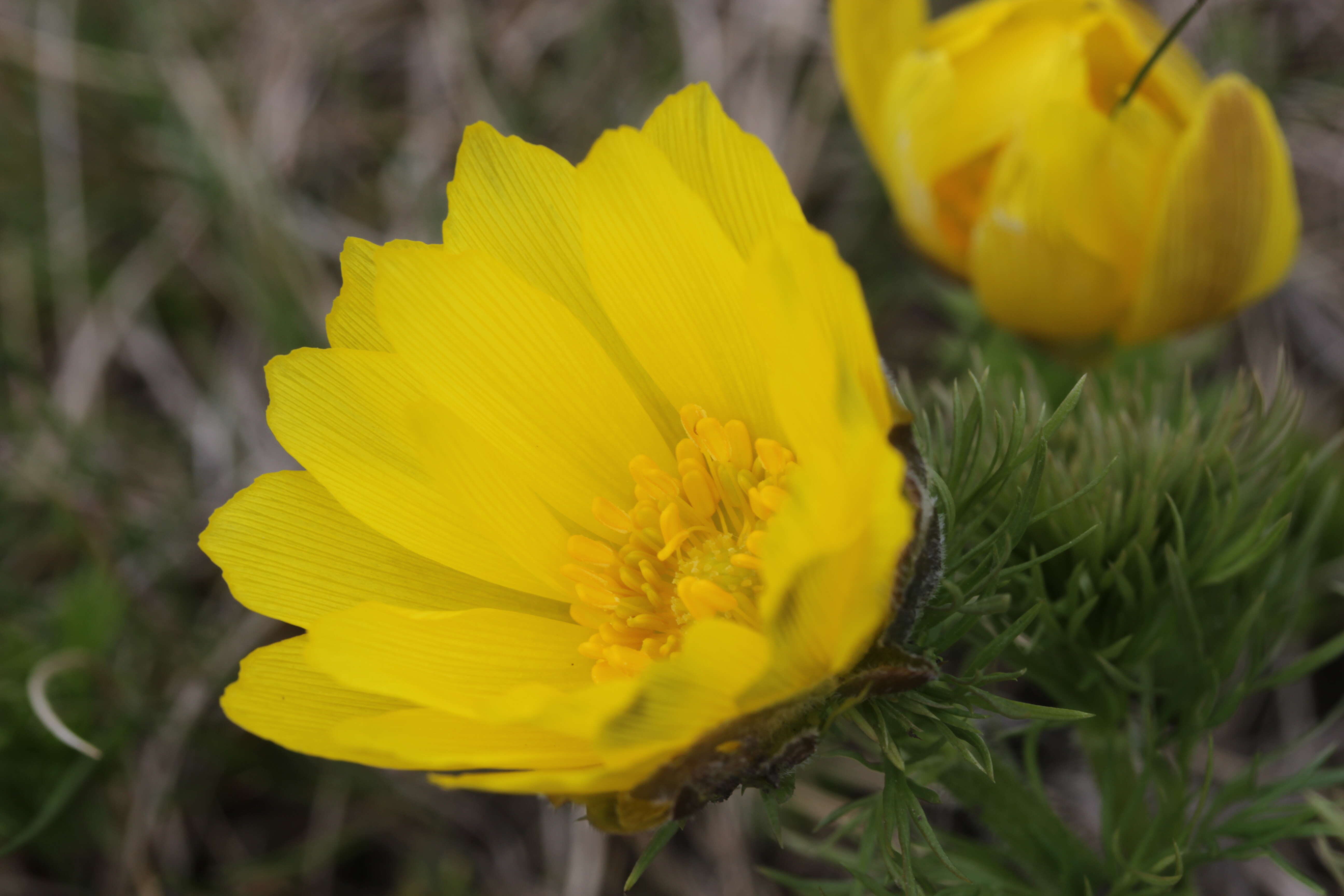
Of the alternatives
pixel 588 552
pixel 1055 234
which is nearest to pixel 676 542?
pixel 588 552

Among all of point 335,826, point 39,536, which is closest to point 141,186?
point 39,536

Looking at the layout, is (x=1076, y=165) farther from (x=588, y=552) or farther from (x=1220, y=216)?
(x=588, y=552)

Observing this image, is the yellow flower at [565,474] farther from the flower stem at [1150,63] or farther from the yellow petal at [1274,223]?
the yellow petal at [1274,223]

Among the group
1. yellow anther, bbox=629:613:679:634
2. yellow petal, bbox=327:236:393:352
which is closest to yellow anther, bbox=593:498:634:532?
yellow anther, bbox=629:613:679:634

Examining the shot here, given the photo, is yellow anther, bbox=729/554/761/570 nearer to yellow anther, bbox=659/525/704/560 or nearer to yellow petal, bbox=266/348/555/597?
yellow anther, bbox=659/525/704/560

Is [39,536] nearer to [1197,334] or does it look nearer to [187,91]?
[187,91]
